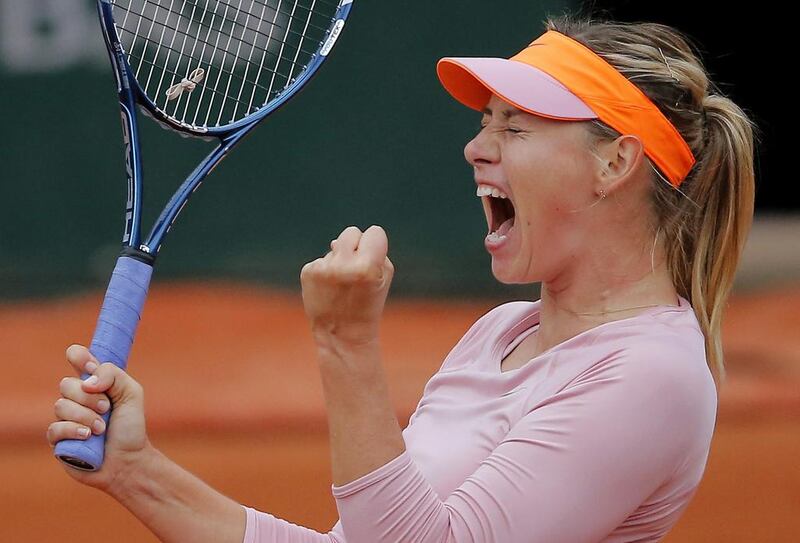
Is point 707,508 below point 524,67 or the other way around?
below

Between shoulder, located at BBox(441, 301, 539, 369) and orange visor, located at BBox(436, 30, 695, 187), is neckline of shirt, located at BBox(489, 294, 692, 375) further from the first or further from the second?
orange visor, located at BBox(436, 30, 695, 187)

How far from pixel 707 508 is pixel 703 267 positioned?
231 cm

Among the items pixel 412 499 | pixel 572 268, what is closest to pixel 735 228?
pixel 572 268

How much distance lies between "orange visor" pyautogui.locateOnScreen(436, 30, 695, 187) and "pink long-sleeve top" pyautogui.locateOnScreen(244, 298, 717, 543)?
216 millimetres

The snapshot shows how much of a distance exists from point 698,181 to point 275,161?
398 centimetres

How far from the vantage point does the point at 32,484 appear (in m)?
4.05

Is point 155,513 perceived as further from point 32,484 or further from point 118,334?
point 32,484

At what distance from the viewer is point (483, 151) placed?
1752 millimetres

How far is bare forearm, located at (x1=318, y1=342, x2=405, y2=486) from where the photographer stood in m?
1.47

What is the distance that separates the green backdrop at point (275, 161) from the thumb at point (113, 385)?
398cm

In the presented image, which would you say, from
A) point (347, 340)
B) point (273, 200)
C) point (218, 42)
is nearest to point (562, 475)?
point (347, 340)

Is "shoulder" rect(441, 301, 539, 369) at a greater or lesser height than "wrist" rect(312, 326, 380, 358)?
lesser

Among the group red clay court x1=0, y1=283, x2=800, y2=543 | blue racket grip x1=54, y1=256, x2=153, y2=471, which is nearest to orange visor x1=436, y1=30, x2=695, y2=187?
blue racket grip x1=54, y1=256, x2=153, y2=471

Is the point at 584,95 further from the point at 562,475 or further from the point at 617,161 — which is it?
the point at 562,475
